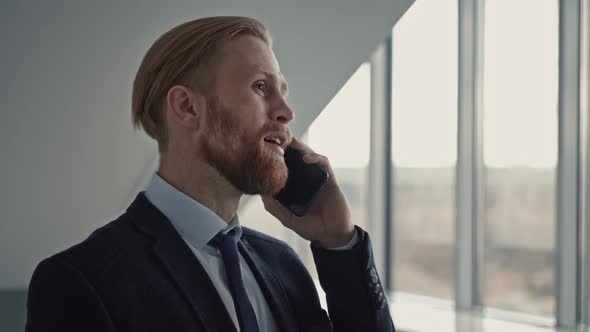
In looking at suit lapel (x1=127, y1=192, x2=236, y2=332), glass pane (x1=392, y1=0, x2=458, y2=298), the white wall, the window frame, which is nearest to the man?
suit lapel (x1=127, y1=192, x2=236, y2=332)

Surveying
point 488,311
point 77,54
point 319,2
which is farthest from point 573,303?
point 77,54

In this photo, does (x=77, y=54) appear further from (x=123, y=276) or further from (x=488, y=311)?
(x=488, y=311)

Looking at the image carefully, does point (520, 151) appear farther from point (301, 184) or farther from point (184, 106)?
point (184, 106)

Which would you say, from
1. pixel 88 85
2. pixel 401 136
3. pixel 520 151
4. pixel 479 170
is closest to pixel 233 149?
pixel 88 85

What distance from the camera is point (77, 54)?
7.20ft

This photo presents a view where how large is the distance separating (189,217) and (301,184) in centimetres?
31

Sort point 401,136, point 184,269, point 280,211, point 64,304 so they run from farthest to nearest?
point 401,136 → point 280,211 → point 184,269 → point 64,304

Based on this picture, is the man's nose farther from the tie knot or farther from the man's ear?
the tie knot

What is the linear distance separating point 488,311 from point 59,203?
2.89 meters

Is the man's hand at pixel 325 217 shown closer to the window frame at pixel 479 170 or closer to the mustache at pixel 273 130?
the mustache at pixel 273 130

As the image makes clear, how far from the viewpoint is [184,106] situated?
1219mm

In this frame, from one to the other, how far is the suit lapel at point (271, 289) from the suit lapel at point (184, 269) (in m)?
0.16

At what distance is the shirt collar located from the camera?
4.00ft

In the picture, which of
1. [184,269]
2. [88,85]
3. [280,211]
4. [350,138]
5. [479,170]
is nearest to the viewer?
[184,269]
